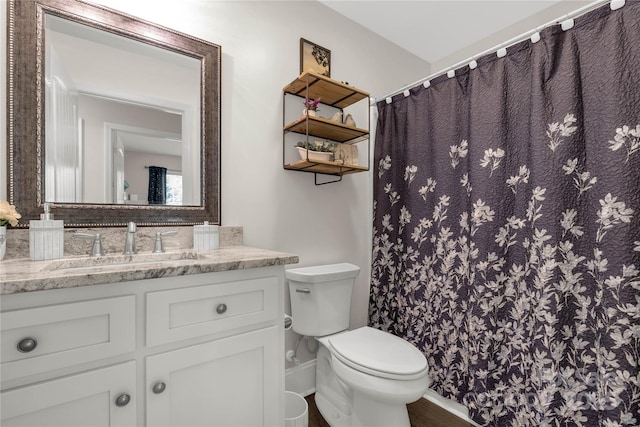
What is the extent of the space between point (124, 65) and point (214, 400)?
1.41 meters

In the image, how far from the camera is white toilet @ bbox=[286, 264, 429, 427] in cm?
122

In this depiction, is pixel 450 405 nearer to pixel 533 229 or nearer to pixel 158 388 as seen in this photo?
pixel 533 229

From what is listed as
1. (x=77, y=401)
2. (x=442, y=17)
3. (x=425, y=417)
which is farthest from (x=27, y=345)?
(x=442, y=17)

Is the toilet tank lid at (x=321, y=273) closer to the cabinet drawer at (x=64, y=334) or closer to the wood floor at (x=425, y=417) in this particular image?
the wood floor at (x=425, y=417)

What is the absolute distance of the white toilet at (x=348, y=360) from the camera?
1.22 meters

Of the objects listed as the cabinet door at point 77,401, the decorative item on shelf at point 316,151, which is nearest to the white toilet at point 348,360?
the decorative item on shelf at point 316,151

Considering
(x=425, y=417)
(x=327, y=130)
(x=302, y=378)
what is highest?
(x=327, y=130)

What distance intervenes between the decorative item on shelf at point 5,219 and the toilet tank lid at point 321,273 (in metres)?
Answer: 1.11

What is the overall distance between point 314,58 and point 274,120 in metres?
0.52

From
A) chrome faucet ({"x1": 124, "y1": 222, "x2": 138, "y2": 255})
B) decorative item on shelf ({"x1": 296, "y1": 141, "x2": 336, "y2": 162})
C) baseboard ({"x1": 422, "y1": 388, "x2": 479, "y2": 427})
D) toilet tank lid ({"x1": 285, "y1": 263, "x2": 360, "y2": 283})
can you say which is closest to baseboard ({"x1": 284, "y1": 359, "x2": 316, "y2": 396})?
toilet tank lid ({"x1": 285, "y1": 263, "x2": 360, "y2": 283})

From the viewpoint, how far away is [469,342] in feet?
5.17

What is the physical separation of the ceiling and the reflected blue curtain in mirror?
1.49 m

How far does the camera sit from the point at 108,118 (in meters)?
1.26

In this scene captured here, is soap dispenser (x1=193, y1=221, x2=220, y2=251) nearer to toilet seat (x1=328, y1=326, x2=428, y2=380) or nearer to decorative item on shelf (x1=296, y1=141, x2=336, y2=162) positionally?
decorative item on shelf (x1=296, y1=141, x2=336, y2=162)
